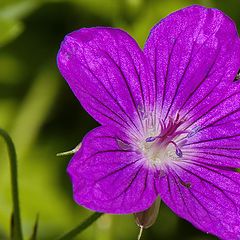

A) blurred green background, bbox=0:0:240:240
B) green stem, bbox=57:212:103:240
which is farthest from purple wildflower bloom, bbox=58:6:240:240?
blurred green background, bbox=0:0:240:240

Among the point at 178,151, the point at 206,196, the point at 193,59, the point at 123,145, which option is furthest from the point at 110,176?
the point at 193,59

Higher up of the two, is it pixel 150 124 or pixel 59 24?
pixel 150 124

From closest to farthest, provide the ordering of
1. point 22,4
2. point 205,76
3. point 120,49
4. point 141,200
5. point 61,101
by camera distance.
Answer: point 141,200, point 120,49, point 205,76, point 22,4, point 61,101

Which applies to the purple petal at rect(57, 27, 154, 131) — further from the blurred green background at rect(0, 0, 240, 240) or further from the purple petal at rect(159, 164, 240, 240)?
the blurred green background at rect(0, 0, 240, 240)

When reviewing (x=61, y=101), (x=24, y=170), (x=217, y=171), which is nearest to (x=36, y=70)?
(x=61, y=101)

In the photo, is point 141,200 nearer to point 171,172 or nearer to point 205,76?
point 171,172

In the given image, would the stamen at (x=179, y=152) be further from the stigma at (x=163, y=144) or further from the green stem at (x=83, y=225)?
the green stem at (x=83, y=225)

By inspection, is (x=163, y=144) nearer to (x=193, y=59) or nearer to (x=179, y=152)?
(x=179, y=152)
